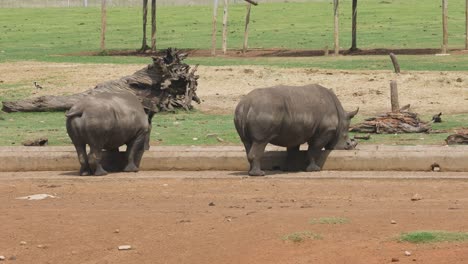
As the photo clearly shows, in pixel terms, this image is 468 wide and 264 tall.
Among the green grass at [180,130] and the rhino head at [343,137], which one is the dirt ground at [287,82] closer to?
the green grass at [180,130]

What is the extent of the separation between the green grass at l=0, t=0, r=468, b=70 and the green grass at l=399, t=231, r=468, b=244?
19.9 meters

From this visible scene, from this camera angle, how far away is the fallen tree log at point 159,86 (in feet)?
76.7

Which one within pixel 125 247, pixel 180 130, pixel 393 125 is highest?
pixel 125 247

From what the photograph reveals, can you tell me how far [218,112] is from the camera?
2503 cm

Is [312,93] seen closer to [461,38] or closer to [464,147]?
[464,147]

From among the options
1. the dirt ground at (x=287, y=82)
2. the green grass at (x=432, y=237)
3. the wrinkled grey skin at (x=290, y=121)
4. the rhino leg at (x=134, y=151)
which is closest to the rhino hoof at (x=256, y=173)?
the wrinkled grey skin at (x=290, y=121)

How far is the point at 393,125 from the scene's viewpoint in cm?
2025

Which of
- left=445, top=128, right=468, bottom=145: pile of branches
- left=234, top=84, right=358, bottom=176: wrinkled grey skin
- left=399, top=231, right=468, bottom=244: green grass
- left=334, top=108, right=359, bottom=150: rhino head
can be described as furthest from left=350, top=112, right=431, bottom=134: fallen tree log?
left=399, top=231, right=468, bottom=244: green grass

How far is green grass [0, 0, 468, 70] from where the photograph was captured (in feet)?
118

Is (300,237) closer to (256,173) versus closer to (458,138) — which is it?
(256,173)

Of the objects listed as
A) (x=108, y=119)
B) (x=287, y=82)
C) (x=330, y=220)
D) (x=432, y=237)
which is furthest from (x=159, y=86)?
(x=432, y=237)

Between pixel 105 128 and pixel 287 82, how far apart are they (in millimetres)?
13354

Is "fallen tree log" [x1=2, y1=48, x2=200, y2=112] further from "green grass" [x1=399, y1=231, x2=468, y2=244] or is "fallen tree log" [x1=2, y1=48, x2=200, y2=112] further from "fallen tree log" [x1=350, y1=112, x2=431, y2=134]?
"green grass" [x1=399, y1=231, x2=468, y2=244]

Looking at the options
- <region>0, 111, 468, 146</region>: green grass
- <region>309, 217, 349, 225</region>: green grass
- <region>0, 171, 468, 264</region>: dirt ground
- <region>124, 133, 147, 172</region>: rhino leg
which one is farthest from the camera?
<region>0, 111, 468, 146</region>: green grass
